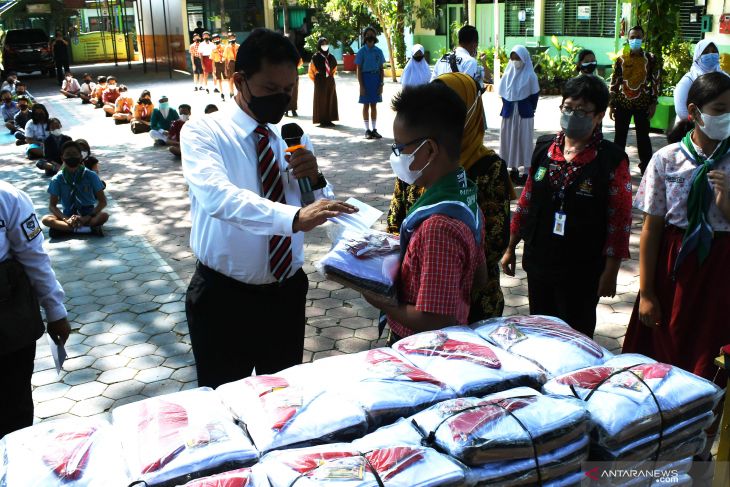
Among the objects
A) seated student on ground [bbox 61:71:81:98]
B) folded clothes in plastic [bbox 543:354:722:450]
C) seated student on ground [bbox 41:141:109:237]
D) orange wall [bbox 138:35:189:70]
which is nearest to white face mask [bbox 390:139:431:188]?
folded clothes in plastic [bbox 543:354:722:450]

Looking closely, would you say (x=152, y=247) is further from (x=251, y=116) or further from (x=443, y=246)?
(x=443, y=246)

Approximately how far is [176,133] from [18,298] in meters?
10.0

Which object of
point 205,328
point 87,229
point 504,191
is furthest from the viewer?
point 87,229

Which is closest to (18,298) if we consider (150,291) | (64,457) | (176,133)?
(64,457)

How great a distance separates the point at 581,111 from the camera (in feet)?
11.6

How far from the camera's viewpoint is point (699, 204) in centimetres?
305

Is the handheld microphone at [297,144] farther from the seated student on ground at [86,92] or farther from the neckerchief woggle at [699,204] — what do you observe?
the seated student on ground at [86,92]

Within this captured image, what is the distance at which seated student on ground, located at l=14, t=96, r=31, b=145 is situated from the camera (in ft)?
45.5

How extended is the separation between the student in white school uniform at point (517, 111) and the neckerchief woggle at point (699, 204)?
5.85 meters

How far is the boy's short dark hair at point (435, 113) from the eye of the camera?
2207mm

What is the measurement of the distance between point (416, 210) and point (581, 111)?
5.57 feet

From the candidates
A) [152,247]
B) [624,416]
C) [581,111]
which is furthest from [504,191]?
[152,247]

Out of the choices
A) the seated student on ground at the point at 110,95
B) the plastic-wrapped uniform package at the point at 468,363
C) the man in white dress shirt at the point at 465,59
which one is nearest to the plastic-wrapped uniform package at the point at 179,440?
the plastic-wrapped uniform package at the point at 468,363

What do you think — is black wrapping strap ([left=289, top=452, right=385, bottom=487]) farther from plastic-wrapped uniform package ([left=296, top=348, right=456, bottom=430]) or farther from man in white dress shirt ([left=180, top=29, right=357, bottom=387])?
man in white dress shirt ([left=180, top=29, right=357, bottom=387])
